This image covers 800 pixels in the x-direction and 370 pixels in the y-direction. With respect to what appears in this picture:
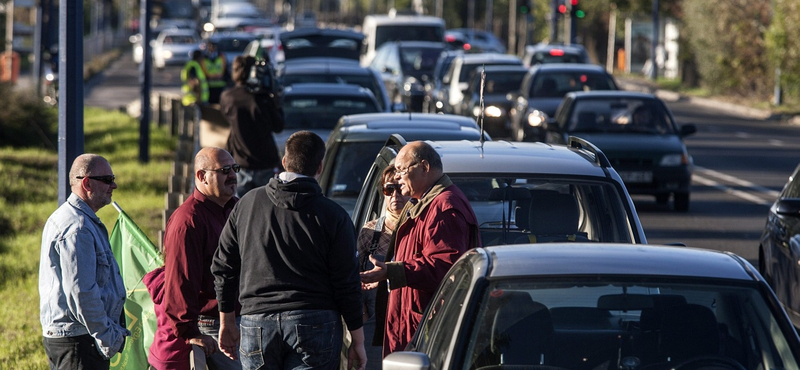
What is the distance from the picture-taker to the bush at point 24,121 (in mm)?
21531

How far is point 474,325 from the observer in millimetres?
4281

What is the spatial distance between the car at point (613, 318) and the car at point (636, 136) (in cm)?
1085

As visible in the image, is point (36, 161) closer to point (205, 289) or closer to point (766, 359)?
point (205, 289)

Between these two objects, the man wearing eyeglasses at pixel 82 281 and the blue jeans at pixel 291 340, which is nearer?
the blue jeans at pixel 291 340

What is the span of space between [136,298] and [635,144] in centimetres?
1020

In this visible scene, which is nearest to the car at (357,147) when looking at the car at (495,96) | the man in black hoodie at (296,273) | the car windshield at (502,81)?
the man in black hoodie at (296,273)

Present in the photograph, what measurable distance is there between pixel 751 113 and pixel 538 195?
30.7 metres

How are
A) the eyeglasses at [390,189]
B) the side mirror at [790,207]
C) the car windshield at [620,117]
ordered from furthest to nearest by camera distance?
1. the car windshield at [620,117]
2. the side mirror at [790,207]
3. the eyeglasses at [390,189]

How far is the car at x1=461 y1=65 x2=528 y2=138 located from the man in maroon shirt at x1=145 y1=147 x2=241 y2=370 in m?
16.3

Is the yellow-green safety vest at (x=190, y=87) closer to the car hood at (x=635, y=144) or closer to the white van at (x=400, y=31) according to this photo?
the car hood at (x=635, y=144)

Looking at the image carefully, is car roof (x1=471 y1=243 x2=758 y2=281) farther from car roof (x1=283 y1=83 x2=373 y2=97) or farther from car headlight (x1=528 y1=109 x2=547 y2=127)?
car headlight (x1=528 y1=109 x2=547 y2=127)

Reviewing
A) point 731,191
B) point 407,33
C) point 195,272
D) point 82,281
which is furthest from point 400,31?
point 82,281

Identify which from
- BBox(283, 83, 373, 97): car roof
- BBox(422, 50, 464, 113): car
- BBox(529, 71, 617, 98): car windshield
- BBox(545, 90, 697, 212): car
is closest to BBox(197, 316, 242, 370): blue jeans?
BBox(283, 83, 373, 97): car roof

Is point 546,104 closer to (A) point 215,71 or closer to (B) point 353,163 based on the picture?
(A) point 215,71
